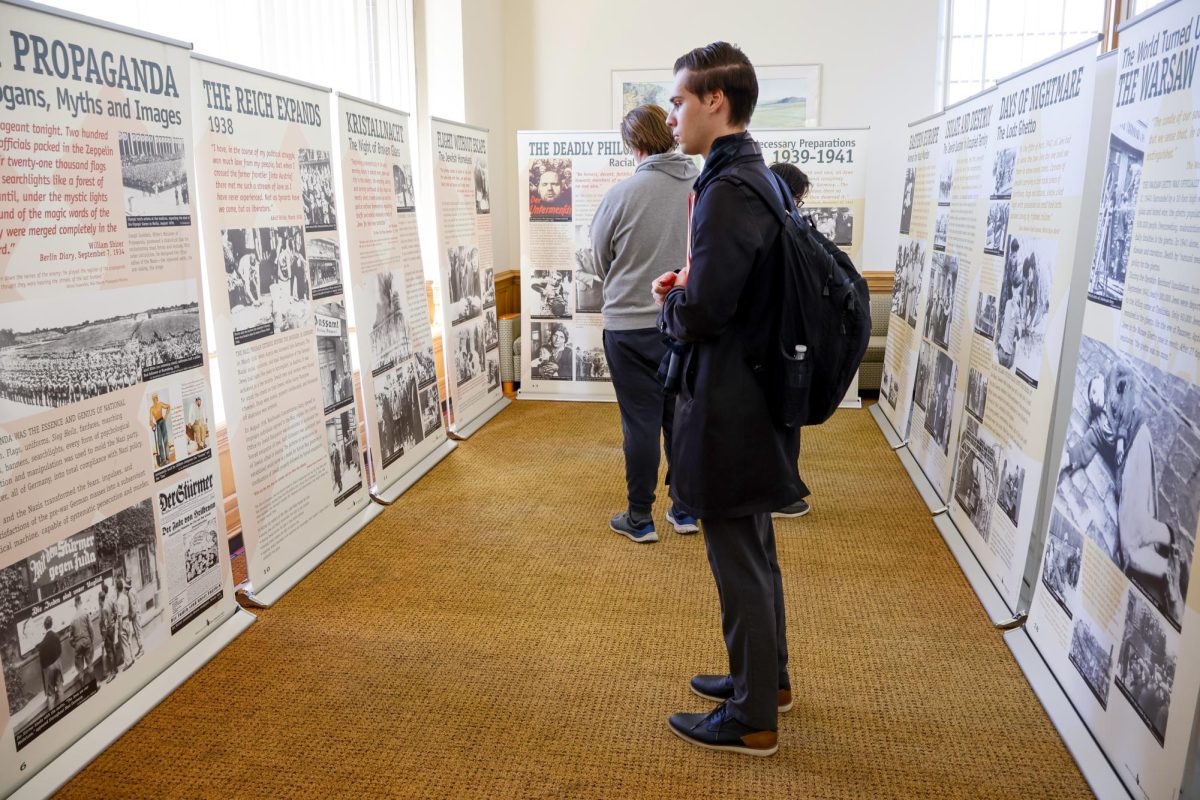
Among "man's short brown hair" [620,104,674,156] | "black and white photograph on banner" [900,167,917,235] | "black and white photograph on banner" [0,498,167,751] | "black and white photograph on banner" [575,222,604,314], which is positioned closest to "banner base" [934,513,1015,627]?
"man's short brown hair" [620,104,674,156]

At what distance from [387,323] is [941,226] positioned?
121 inches

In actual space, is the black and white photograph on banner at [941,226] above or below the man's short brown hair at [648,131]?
below

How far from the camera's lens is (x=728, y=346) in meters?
2.28

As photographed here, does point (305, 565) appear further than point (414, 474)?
No

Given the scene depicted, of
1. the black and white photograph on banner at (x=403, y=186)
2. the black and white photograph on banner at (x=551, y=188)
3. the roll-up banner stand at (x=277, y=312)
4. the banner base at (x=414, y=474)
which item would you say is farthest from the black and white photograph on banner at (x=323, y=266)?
the black and white photograph on banner at (x=551, y=188)

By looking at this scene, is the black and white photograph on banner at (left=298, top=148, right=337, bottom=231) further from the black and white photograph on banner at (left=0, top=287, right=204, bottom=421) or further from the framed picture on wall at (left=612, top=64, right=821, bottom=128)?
the framed picture on wall at (left=612, top=64, right=821, bottom=128)

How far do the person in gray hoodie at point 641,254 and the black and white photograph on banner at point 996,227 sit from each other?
1328 millimetres

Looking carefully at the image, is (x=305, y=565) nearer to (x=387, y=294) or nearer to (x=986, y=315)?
(x=387, y=294)

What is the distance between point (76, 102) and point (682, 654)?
2578 mm

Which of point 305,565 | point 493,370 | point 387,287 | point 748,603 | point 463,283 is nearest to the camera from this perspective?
point 748,603

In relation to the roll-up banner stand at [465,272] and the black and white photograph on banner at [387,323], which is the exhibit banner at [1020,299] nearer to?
the black and white photograph on banner at [387,323]

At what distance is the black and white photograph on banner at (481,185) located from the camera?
20.8 ft

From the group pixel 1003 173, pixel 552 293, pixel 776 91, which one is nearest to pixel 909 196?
pixel 776 91

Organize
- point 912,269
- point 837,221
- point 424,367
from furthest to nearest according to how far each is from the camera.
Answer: point 837,221
point 912,269
point 424,367
